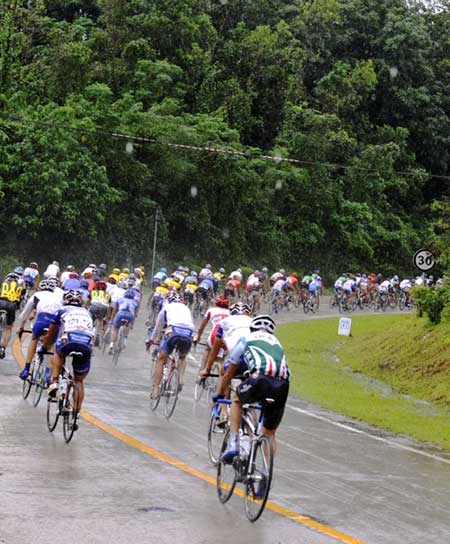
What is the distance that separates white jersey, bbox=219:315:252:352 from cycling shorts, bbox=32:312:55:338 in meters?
3.82

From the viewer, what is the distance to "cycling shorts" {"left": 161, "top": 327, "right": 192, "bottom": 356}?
53.9 ft

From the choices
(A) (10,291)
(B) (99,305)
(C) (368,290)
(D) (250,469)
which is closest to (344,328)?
(B) (99,305)

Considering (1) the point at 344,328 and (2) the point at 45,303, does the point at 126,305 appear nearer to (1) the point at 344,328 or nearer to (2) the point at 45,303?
(2) the point at 45,303

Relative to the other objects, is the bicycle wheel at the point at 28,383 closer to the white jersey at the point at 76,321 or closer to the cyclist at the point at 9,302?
the white jersey at the point at 76,321

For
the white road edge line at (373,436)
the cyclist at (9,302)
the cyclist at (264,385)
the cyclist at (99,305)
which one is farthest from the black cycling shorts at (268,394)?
the cyclist at (99,305)

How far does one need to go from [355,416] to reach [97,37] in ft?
148

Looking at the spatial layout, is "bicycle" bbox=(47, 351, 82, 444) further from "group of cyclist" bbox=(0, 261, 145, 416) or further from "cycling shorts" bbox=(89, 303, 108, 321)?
"cycling shorts" bbox=(89, 303, 108, 321)

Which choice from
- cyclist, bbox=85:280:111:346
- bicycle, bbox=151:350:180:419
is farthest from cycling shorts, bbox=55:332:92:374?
cyclist, bbox=85:280:111:346

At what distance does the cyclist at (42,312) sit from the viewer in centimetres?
1631

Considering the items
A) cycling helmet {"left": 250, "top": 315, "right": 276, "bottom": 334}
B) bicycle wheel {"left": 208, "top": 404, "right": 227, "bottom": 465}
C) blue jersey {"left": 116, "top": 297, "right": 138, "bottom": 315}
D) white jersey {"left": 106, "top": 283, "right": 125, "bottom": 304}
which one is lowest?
bicycle wheel {"left": 208, "top": 404, "right": 227, "bottom": 465}

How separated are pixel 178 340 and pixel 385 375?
11289 mm

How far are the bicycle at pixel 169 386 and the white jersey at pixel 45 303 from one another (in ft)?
6.49

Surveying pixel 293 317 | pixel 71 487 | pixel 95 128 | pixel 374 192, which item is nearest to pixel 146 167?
pixel 95 128

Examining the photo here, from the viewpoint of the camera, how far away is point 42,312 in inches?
652
